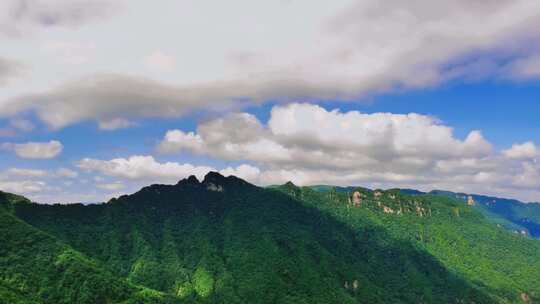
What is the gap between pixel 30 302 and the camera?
195625 millimetres

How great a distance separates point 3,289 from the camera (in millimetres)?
197625

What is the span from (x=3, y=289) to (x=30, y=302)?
40.2 ft
